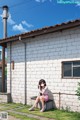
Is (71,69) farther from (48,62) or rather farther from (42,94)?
(42,94)

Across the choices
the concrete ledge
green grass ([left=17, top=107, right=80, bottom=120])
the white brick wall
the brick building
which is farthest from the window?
the concrete ledge

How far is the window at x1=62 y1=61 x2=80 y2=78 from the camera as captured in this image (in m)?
10.5

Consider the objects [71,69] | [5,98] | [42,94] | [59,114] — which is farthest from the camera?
[5,98]

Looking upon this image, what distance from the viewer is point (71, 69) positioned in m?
10.8

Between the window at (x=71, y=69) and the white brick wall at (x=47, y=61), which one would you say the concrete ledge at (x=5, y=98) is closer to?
the white brick wall at (x=47, y=61)

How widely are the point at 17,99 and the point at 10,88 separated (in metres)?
0.86

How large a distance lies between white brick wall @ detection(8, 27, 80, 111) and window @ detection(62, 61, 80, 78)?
197 mm

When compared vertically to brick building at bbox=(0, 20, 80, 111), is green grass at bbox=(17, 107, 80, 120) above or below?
below

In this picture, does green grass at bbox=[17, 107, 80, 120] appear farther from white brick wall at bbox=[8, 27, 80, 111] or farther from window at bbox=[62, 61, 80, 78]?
window at bbox=[62, 61, 80, 78]

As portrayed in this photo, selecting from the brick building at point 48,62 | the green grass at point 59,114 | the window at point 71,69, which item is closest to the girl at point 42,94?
the brick building at point 48,62

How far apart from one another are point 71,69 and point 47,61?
1.44 meters

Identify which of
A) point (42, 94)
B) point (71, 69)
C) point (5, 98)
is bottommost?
point (5, 98)

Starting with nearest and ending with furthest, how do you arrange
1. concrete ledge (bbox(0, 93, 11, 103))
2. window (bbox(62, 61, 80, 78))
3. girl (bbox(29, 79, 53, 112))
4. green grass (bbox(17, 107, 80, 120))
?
green grass (bbox(17, 107, 80, 120))
window (bbox(62, 61, 80, 78))
girl (bbox(29, 79, 53, 112))
concrete ledge (bbox(0, 93, 11, 103))

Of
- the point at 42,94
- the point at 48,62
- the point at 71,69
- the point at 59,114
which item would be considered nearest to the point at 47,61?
the point at 48,62
